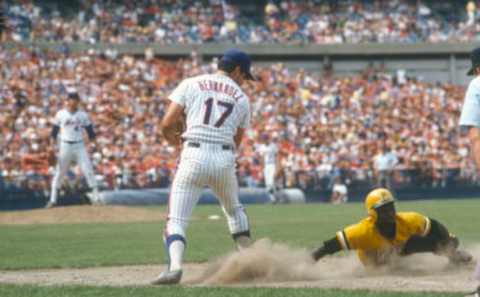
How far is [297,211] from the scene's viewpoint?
80.2 feet

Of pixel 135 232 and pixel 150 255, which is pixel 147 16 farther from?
pixel 150 255

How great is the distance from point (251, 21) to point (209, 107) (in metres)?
38.2

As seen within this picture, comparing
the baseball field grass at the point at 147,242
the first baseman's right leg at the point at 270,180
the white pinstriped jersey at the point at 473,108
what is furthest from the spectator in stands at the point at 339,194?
the white pinstriped jersey at the point at 473,108

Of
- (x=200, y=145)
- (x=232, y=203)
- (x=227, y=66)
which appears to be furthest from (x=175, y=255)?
(x=227, y=66)

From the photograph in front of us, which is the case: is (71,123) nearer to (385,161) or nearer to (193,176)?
(193,176)

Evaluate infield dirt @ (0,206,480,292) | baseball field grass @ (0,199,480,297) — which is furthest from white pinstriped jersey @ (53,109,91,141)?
infield dirt @ (0,206,480,292)

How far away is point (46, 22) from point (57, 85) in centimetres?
758

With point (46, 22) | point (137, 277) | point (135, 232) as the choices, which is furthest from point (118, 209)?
point (46, 22)

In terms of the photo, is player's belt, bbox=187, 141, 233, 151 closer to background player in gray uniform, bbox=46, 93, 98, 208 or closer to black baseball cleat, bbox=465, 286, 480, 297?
black baseball cleat, bbox=465, 286, 480, 297

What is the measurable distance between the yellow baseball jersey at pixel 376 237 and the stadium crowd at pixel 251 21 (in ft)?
103

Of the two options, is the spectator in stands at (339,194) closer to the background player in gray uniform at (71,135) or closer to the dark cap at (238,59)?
the background player in gray uniform at (71,135)

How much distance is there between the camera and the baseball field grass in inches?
321

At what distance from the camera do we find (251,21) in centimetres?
4672

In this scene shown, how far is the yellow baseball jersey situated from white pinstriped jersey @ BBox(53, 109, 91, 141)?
1263 centimetres
